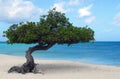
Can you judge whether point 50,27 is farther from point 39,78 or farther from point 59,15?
point 39,78

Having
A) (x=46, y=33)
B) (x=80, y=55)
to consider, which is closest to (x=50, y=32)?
(x=46, y=33)

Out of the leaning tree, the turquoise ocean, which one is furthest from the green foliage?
the turquoise ocean

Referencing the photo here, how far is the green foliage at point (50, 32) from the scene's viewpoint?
18172 millimetres

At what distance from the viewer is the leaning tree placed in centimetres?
1819

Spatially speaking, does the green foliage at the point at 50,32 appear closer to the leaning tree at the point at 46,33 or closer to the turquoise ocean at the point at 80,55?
the leaning tree at the point at 46,33

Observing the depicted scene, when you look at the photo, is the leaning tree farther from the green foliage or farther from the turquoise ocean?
the turquoise ocean

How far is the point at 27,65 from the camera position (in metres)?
18.5

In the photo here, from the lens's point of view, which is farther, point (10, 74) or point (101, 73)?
point (101, 73)

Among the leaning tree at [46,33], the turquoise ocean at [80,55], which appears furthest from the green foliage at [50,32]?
the turquoise ocean at [80,55]

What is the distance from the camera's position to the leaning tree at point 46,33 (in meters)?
18.2

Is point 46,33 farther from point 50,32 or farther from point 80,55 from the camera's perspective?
point 80,55

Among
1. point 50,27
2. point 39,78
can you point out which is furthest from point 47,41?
point 39,78

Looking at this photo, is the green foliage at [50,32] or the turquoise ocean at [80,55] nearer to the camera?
the green foliage at [50,32]

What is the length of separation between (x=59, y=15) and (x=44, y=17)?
0.81 meters
